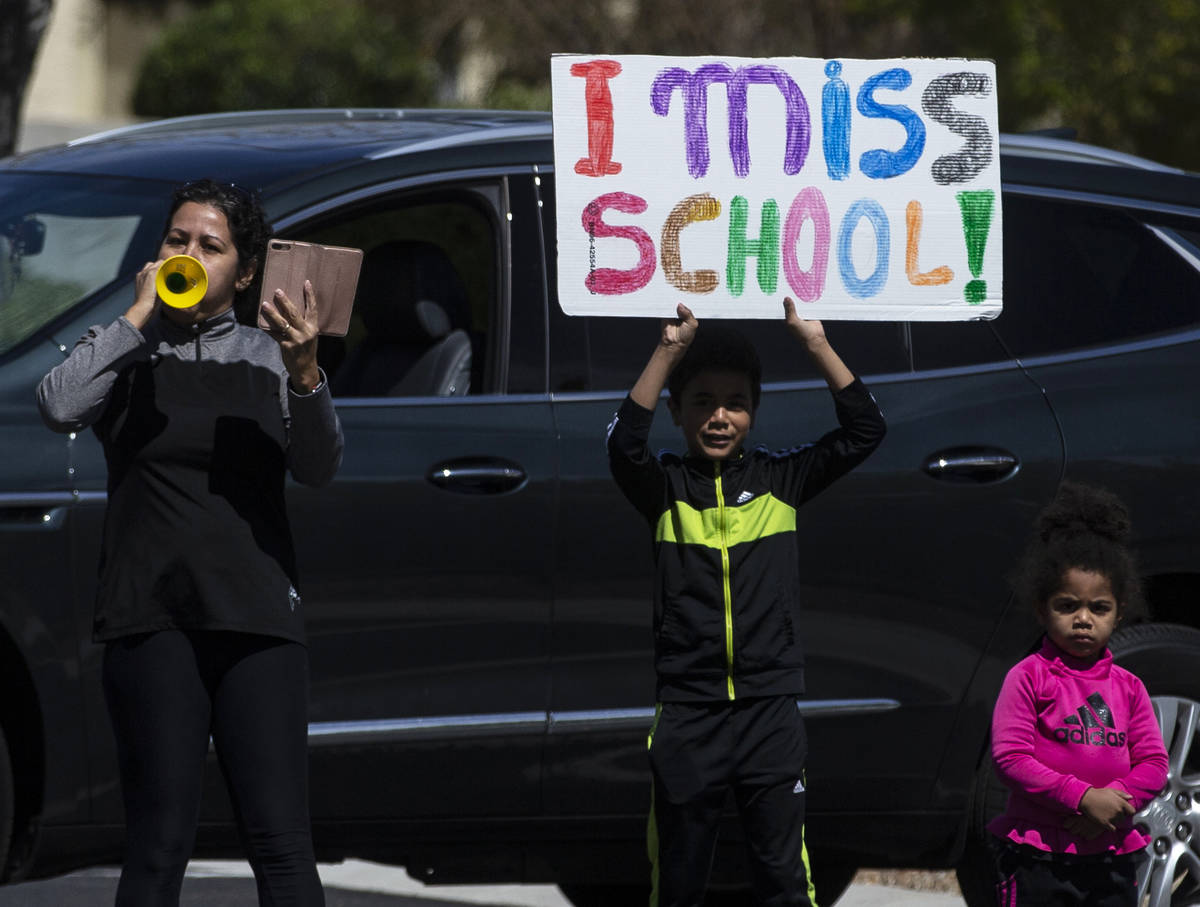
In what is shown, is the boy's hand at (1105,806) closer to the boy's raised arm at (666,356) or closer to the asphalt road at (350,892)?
the boy's raised arm at (666,356)

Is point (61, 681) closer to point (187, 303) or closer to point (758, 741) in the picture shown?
point (187, 303)

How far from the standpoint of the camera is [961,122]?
3961 mm

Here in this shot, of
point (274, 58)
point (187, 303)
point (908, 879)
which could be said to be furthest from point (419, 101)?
point (187, 303)

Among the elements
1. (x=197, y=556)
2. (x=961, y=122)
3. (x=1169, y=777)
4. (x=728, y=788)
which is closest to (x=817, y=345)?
(x=961, y=122)

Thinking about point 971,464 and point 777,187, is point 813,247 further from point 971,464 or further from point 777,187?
point 971,464

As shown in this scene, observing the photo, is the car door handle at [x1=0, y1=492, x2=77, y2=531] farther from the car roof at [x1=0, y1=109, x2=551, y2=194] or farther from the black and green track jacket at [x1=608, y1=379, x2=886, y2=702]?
the black and green track jacket at [x1=608, y1=379, x2=886, y2=702]

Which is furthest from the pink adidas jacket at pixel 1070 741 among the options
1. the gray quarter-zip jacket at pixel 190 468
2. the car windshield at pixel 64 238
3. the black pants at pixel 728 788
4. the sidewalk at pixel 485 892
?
the car windshield at pixel 64 238

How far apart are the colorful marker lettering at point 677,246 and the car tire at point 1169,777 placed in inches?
59.2

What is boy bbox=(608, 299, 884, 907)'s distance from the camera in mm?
3836

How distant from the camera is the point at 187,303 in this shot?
358cm

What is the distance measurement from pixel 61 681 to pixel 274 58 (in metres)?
26.0

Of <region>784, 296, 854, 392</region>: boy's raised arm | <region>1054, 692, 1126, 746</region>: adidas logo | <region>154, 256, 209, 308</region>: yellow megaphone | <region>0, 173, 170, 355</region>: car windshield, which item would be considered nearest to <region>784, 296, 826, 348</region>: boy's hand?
<region>784, 296, 854, 392</region>: boy's raised arm

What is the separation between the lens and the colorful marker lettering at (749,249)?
3.84 meters

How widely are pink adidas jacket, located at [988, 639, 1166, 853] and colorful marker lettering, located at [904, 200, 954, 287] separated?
0.75 metres
